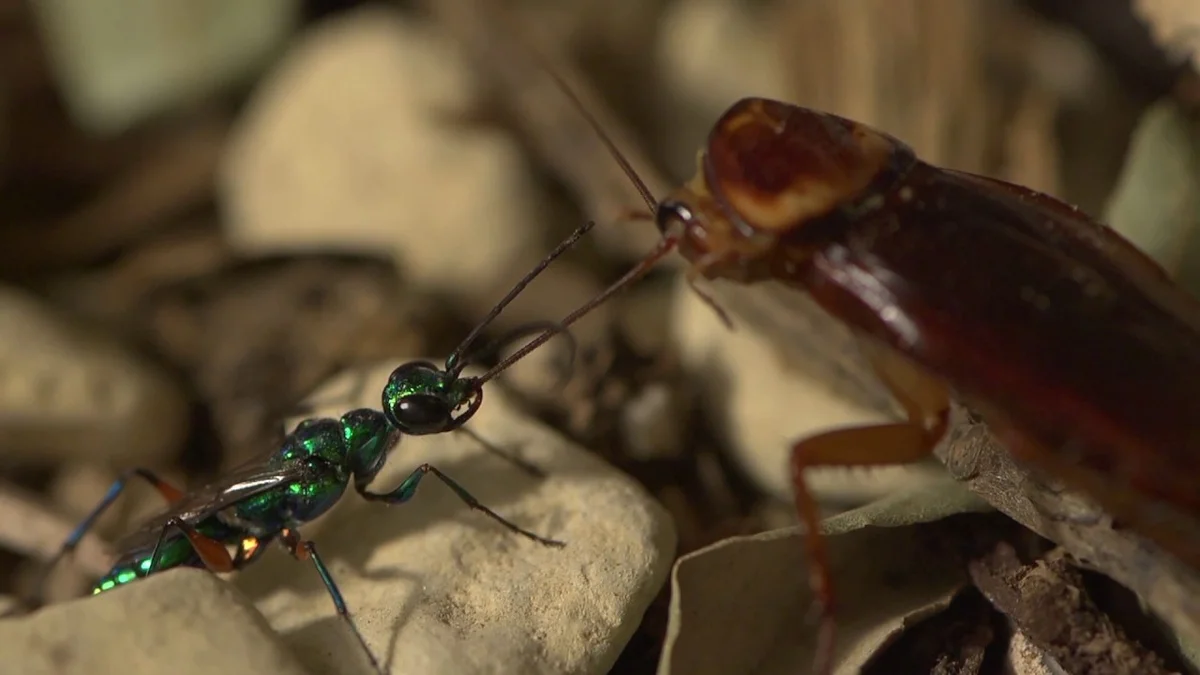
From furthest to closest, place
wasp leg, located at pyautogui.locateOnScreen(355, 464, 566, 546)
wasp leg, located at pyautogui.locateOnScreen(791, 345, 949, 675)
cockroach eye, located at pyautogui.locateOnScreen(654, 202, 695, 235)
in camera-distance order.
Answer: wasp leg, located at pyautogui.locateOnScreen(355, 464, 566, 546)
cockroach eye, located at pyautogui.locateOnScreen(654, 202, 695, 235)
wasp leg, located at pyautogui.locateOnScreen(791, 345, 949, 675)

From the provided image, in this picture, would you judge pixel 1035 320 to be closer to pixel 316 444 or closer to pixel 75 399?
pixel 316 444

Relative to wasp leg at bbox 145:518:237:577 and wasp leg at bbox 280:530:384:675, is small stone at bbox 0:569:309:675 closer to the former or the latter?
wasp leg at bbox 280:530:384:675

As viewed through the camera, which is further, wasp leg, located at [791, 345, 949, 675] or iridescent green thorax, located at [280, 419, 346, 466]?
iridescent green thorax, located at [280, 419, 346, 466]

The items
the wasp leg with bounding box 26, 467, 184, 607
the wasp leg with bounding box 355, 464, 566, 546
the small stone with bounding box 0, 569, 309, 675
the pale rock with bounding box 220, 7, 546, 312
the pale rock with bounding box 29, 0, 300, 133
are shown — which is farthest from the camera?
the pale rock with bounding box 29, 0, 300, 133

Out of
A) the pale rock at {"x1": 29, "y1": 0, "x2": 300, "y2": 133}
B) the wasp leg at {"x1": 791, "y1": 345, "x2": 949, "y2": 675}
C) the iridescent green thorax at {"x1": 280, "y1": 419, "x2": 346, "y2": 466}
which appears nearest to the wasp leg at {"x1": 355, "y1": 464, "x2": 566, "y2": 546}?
the iridescent green thorax at {"x1": 280, "y1": 419, "x2": 346, "y2": 466}

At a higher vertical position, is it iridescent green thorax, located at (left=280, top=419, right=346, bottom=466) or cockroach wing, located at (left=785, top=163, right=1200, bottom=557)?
cockroach wing, located at (left=785, top=163, right=1200, bottom=557)

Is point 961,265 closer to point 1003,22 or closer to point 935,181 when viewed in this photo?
point 935,181

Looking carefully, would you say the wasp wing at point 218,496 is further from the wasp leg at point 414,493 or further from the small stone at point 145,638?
the small stone at point 145,638
